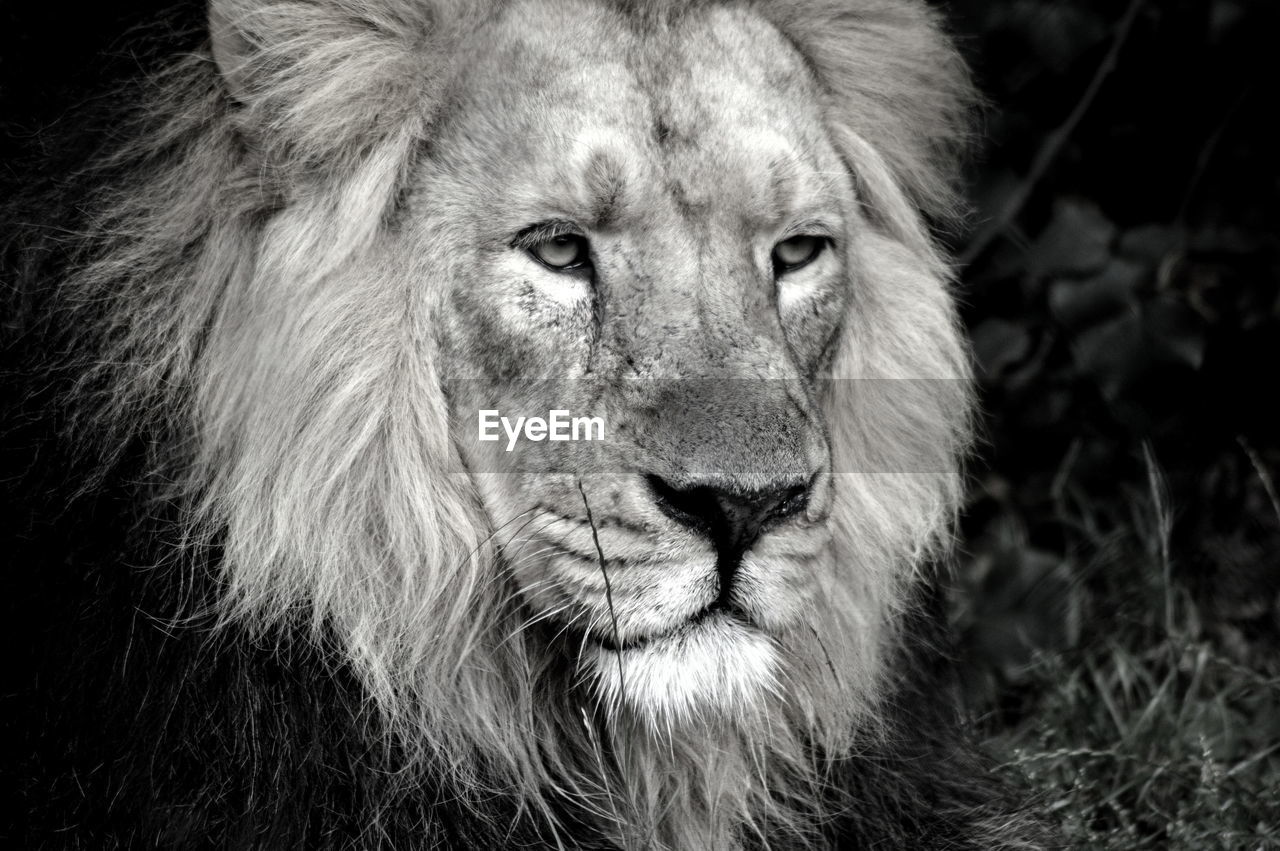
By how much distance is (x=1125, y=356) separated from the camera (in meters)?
4.15

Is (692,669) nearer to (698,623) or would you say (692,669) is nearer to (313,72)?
(698,623)

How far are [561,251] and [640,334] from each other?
196 millimetres

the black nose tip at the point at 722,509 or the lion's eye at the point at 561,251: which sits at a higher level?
the lion's eye at the point at 561,251

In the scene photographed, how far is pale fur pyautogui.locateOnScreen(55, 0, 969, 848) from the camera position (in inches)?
97.9

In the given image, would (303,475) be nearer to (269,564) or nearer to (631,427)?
(269,564)

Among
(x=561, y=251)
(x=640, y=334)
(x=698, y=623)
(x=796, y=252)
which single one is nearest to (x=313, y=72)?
(x=561, y=251)

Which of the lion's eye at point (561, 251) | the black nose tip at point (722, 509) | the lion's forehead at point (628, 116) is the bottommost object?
the black nose tip at point (722, 509)

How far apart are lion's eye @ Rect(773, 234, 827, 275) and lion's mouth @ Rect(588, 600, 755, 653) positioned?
2.23 feet

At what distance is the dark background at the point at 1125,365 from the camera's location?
405 centimetres

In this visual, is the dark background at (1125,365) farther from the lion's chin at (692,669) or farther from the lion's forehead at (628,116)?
the lion's chin at (692,669)

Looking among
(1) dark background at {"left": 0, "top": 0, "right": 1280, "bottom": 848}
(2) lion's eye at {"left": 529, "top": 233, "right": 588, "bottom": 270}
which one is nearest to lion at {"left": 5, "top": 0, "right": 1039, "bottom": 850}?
(2) lion's eye at {"left": 529, "top": 233, "right": 588, "bottom": 270}

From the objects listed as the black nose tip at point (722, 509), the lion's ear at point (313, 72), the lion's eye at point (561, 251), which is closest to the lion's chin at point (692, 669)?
the black nose tip at point (722, 509)

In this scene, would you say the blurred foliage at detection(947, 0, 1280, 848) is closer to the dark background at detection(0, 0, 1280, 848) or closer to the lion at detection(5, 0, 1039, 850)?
the dark background at detection(0, 0, 1280, 848)

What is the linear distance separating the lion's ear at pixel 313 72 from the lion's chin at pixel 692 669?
3.09 ft
